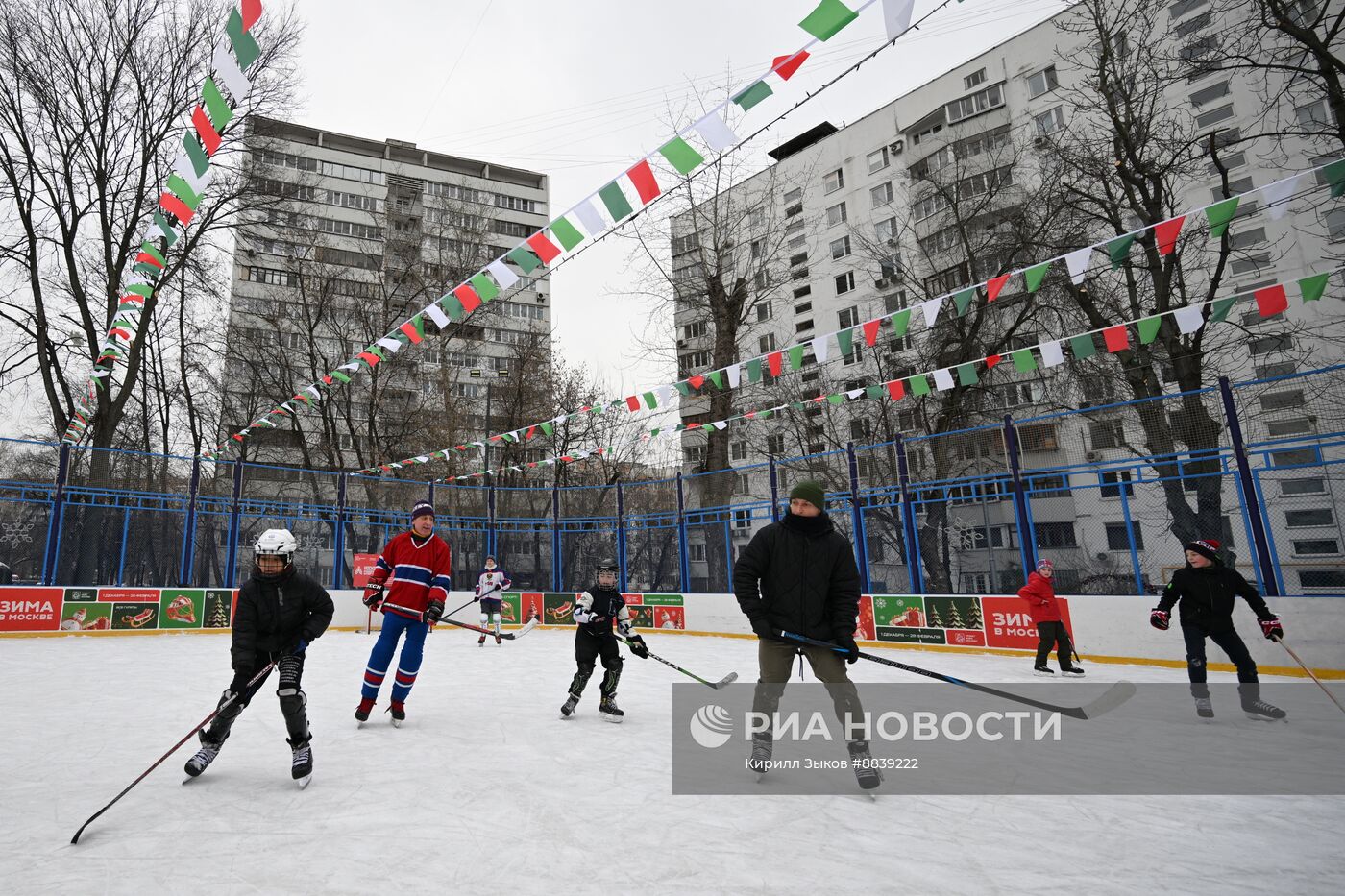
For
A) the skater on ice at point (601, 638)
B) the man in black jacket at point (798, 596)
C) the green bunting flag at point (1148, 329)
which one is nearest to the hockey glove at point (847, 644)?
the man in black jacket at point (798, 596)

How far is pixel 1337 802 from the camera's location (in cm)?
366

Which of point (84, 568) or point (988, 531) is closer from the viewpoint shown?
point (988, 531)

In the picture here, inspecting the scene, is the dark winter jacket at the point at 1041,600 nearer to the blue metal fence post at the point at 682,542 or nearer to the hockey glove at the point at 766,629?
the hockey glove at the point at 766,629

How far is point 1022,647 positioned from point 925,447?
4.01m

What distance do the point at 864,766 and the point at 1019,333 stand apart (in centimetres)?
2504

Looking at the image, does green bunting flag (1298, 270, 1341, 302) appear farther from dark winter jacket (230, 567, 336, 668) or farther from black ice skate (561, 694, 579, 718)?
dark winter jacket (230, 567, 336, 668)

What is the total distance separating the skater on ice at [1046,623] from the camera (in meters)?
8.57

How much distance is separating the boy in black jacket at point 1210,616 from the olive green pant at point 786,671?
11.2 ft

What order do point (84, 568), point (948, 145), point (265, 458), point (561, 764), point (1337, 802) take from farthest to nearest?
point (265, 458) → point (948, 145) → point (84, 568) → point (561, 764) → point (1337, 802)

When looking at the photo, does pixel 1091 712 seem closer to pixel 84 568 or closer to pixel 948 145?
pixel 84 568

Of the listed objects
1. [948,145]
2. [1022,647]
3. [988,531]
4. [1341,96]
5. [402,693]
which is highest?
[948,145]

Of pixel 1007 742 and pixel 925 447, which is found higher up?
pixel 925 447

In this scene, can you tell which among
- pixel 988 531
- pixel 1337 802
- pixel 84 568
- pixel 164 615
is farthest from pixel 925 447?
pixel 84 568

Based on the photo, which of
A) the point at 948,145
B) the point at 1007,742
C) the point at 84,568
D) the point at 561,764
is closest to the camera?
the point at 561,764
